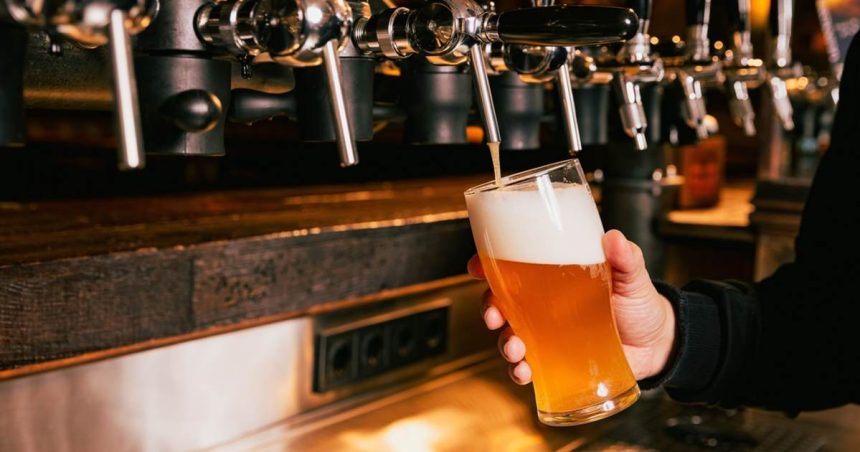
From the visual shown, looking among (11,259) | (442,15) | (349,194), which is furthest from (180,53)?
(349,194)

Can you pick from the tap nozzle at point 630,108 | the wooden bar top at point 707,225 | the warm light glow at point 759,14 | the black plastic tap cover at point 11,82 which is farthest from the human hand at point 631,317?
the warm light glow at point 759,14

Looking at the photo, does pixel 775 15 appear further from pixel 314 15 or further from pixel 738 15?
pixel 314 15

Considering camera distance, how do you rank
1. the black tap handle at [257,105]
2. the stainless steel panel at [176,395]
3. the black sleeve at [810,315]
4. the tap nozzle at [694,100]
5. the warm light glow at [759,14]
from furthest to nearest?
the warm light glow at [759,14] < the black sleeve at [810,315] < the tap nozzle at [694,100] < the stainless steel panel at [176,395] < the black tap handle at [257,105]

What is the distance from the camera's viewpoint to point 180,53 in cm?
71

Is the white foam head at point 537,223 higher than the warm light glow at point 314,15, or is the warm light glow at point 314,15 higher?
the warm light glow at point 314,15

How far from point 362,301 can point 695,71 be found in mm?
651

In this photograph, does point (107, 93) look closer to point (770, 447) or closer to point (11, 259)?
point (11, 259)

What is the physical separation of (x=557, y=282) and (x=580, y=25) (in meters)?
0.34

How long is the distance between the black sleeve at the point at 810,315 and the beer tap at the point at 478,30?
0.68 metres

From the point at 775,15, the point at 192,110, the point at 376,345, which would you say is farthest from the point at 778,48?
the point at 192,110

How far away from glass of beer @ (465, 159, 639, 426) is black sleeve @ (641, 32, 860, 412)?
1.16 feet

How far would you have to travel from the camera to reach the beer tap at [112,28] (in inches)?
20.0

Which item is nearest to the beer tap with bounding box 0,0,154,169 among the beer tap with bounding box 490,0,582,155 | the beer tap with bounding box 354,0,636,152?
the beer tap with bounding box 354,0,636,152

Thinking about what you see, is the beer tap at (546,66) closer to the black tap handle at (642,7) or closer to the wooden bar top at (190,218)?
the black tap handle at (642,7)
